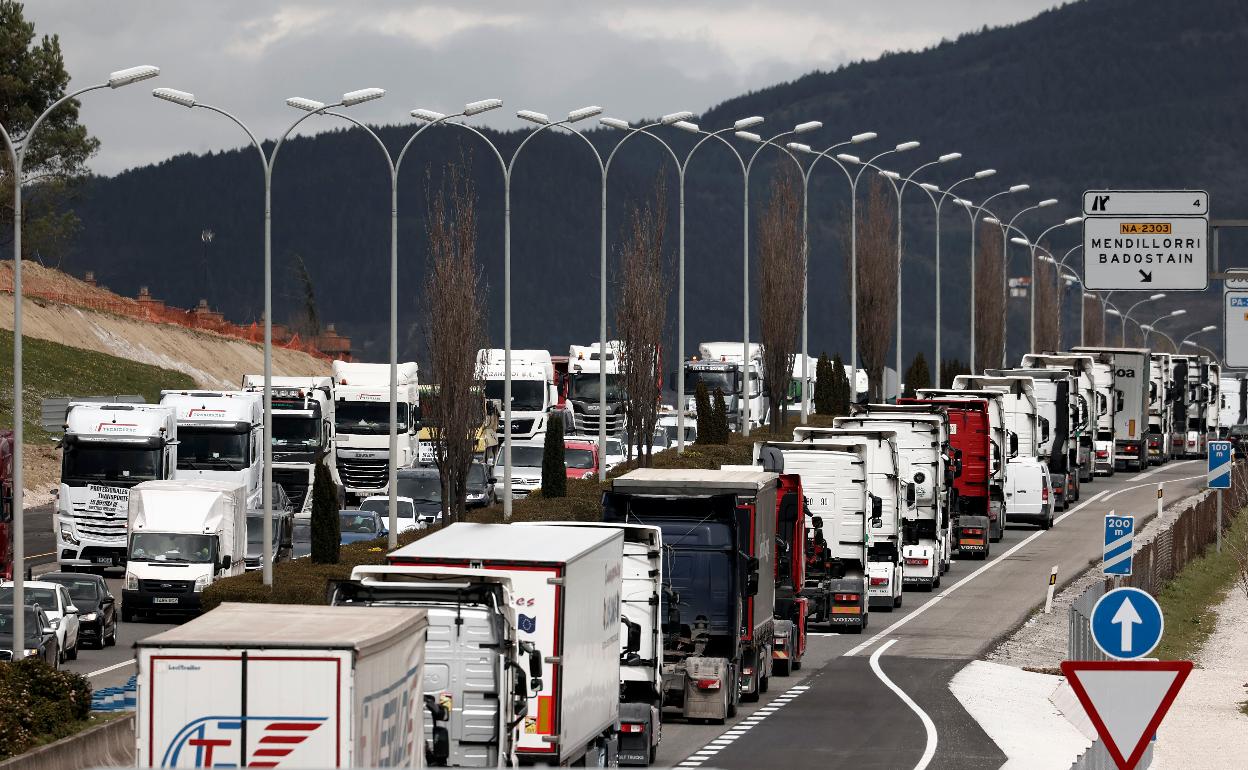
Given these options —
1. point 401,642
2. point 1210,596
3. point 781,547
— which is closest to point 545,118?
point 781,547

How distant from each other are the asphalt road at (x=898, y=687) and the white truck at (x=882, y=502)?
0.74 metres

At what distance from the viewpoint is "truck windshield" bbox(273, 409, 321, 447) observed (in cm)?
5741

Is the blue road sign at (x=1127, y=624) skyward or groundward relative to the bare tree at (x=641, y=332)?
groundward

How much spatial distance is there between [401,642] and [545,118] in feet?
104

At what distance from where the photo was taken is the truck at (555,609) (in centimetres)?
1992

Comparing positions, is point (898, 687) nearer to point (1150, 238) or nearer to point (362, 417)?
point (1150, 238)

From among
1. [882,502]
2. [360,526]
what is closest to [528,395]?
[360,526]

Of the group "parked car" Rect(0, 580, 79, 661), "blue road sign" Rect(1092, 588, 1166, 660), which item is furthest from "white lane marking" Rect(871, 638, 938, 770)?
"parked car" Rect(0, 580, 79, 661)

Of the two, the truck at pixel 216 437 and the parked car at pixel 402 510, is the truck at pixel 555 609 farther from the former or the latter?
the truck at pixel 216 437

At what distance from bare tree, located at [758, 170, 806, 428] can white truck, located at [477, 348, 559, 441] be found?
693 centimetres

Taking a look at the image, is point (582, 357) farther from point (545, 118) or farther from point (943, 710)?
point (943, 710)

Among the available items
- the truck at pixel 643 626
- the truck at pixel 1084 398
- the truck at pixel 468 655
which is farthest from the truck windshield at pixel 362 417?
the truck at pixel 468 655

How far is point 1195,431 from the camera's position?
3684 inches

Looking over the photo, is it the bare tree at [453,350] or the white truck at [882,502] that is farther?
the bare tree at [453,350]
